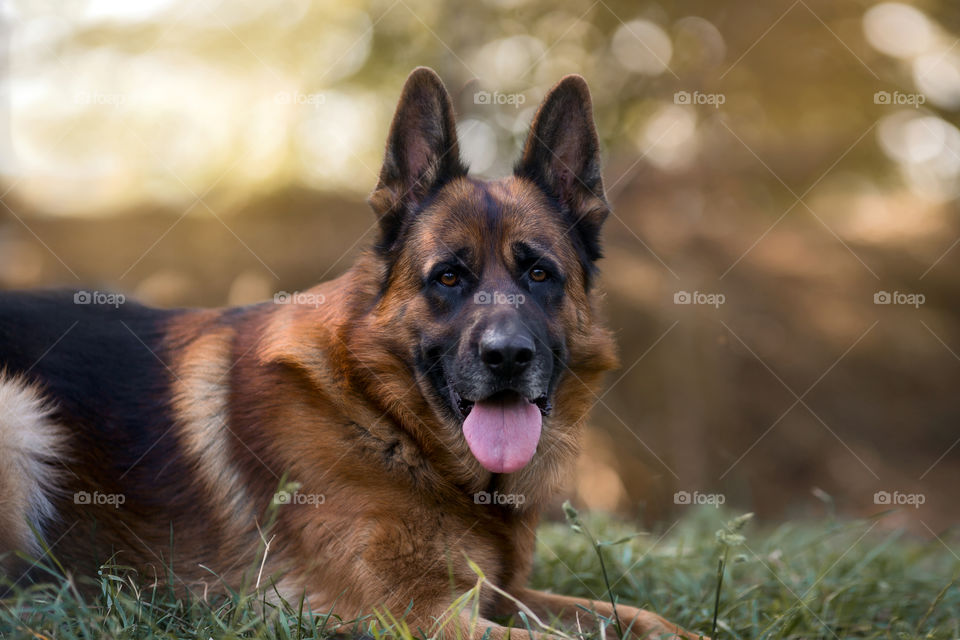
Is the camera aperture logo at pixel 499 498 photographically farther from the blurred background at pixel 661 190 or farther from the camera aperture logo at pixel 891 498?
the camera aperture logo at pixel 891 498

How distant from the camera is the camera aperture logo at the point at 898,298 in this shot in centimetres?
972

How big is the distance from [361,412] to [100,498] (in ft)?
4.02

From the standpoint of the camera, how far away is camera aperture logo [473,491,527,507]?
10.6ft

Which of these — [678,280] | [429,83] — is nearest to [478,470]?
[429,83]

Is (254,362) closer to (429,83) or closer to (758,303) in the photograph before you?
(429,83)

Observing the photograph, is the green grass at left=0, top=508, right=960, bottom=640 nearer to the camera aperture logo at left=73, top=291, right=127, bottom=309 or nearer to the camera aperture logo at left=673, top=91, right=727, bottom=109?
the camera aperture logo at left=73, top=291, right=127, bottom=309

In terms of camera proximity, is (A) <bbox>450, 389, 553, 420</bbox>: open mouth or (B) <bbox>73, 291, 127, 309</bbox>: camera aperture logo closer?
(A) <bbox>450, 389, 553, 420</bbox>: open mouth

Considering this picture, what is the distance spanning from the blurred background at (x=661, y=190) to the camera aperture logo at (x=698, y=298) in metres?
0.03

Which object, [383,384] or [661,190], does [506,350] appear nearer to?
[383,384]

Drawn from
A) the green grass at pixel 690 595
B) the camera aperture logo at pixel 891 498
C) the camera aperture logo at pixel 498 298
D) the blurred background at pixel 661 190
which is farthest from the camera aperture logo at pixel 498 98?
the camera aperture logo at pixel 891 498

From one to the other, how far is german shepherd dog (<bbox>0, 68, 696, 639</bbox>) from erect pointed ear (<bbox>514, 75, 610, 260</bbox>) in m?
0.02

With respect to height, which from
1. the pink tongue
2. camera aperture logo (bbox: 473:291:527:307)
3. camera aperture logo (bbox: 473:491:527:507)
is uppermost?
camera aperture logo (bbox: 473:291:527:307)

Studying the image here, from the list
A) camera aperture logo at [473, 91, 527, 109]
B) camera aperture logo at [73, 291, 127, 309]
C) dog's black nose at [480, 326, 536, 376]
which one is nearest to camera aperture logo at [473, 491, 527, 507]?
dog's black nose at [480, 326, 536, 376]

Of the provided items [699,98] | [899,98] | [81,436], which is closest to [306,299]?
[81,436]
